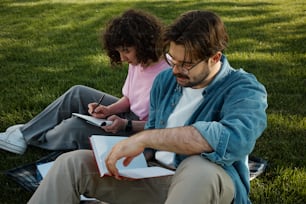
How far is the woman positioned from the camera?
321 centimetres

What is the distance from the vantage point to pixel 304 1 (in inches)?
361

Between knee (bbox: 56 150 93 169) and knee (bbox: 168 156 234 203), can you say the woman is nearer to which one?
knee (bbox: 56 150 93 169)

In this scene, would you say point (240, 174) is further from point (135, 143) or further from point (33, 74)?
point (33, 74)

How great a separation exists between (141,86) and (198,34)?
1145mm

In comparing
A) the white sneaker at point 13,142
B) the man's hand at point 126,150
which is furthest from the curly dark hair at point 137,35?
the man's hand at point 126,150

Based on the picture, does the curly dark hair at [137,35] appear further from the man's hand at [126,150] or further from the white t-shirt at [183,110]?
the man's hand at [126,150]

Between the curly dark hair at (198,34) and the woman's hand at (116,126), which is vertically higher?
the curly dark hair at (198,34)

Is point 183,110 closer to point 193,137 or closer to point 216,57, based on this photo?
point 216,57

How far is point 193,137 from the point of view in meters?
2.06

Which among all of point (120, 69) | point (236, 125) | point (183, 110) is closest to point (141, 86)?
point (183, 110)

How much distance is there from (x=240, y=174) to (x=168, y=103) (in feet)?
1.83

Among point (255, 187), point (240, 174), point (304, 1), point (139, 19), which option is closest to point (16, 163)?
point (139, 19)

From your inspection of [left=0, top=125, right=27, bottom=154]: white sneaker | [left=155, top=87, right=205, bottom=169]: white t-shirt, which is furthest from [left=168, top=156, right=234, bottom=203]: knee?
[left=0, top=125, right=27, bottom=154]: white sneaker

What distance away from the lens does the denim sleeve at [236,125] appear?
6.70 ft
